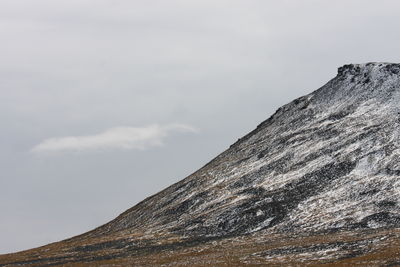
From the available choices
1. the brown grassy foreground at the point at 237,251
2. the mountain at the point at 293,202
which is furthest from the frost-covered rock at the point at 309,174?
the brown grassy foreground at the point at 237,251

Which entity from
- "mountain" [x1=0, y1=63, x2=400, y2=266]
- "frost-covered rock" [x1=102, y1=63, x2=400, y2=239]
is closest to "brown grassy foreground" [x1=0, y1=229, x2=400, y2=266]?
"mountain" [x1=0, y1=63, x2=400, y2=266]

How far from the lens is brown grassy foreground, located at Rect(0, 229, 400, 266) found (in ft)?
241

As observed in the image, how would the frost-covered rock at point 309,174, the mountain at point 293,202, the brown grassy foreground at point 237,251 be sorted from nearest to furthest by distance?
the brown grassy foreground at point 237,251 < the mountain at point 293,202 < the frost-covered rock at point 309,174

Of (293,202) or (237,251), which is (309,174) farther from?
(237,251)

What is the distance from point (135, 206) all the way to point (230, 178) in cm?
4038

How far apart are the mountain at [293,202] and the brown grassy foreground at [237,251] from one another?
241 millimetres

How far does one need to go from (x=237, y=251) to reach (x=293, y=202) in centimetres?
3069

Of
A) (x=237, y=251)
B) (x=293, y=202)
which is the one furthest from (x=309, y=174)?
(x=237, y=251)

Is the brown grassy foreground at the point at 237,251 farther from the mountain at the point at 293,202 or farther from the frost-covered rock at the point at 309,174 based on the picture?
the frost-covered rock at the point at 309,174

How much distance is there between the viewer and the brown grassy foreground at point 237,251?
7356 cm

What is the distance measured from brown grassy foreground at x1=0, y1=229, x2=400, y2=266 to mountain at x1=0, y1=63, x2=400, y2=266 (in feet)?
0.79

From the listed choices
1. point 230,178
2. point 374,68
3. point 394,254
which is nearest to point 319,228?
point 394,254

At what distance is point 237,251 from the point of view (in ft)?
294

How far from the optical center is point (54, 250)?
419 ft
